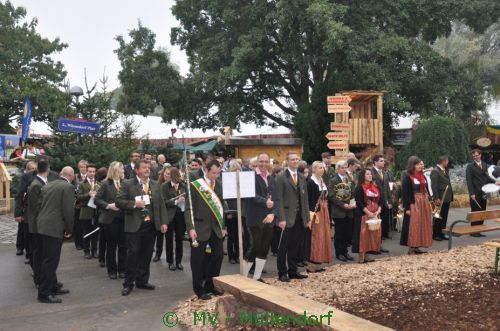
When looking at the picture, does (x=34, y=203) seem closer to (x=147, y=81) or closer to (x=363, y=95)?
(x=363, y=95)

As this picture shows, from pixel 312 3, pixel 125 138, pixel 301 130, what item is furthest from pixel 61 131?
pixel 312 3

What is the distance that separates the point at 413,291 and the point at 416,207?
311cm

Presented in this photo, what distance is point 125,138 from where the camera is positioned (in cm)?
1856

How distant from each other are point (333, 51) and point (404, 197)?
13.3 m

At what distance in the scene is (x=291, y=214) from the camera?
766 cm

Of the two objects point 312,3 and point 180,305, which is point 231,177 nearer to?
point 180,305

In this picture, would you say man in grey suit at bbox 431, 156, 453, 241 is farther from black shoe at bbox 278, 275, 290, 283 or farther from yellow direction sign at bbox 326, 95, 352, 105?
yellow direction sign at bbox 326, 95, 352, 105

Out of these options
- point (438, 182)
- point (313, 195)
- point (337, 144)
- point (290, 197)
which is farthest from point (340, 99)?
point (290, 197)

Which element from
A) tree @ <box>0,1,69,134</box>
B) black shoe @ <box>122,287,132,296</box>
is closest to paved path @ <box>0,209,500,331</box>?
black shoe @ <box>122,287,132,296</box>

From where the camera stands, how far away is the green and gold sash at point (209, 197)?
266 inches

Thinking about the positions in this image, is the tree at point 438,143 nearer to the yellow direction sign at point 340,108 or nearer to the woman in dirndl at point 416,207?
the yellow direction sign at point 340,108

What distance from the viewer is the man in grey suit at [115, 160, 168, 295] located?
24.1 feet

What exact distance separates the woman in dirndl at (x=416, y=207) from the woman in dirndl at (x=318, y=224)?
180 cm

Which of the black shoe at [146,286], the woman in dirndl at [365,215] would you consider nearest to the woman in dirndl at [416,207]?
the woman in dirndl at [365,215]
